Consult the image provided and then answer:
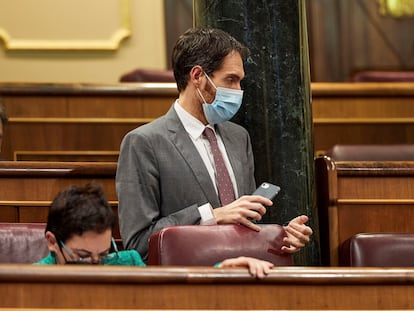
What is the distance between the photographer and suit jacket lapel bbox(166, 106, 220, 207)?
4.06ft

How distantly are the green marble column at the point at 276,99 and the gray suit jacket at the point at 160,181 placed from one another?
0.39 feet

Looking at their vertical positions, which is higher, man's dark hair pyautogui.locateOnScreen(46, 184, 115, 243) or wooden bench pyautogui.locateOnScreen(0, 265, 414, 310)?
man's dark hair pyautogui.locateOnScreen(46, 184, 115, 243)

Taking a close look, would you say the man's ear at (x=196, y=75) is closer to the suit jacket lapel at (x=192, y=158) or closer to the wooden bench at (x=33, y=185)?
the suit jacket lapel at (x=192, y=158)

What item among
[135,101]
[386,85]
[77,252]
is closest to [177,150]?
[77,252]

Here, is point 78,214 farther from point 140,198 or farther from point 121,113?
point 121,113

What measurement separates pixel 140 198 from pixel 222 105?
0.15m

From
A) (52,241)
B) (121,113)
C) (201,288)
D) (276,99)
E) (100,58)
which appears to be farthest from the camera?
(100,58)

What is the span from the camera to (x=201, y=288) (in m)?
0.95

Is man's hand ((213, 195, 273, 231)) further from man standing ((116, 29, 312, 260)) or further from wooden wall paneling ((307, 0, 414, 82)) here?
wooden wall paneling ((307, 0, 414, 82))

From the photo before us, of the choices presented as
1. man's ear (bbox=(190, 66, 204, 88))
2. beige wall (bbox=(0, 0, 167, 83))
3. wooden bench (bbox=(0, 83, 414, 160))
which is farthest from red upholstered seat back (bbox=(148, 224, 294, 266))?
beige wall (bbox=(0, 0, 167, 83))

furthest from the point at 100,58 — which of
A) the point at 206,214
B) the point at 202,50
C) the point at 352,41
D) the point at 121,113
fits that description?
the point at 206,214

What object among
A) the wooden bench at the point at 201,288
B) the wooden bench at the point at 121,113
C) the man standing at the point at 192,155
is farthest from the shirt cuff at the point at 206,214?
the wooden bench at the point at 121,113

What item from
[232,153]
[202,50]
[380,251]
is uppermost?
[202,50]

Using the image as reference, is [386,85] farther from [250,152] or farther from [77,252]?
[77,252]
